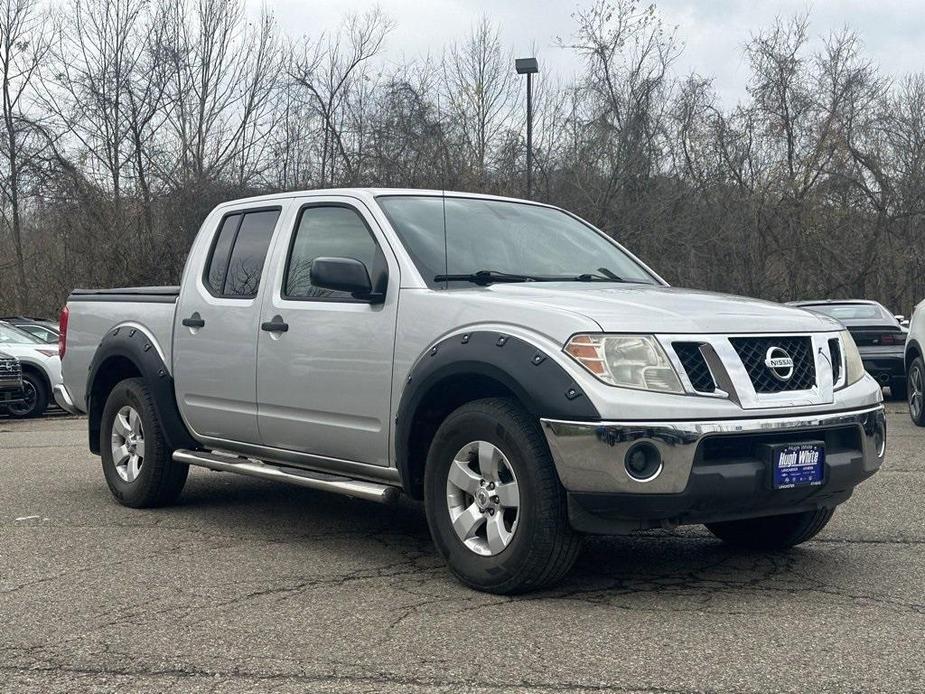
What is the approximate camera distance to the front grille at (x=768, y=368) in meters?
4.85

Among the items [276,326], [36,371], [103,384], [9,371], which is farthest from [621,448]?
[36,371]

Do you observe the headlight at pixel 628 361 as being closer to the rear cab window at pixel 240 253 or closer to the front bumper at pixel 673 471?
the front bumper at pixel 673 471

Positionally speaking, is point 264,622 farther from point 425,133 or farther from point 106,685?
point 425,133

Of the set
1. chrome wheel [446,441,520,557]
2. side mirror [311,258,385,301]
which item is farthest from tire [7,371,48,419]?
chrome wheel [446,441,520,557]

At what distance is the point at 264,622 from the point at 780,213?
2598 centimetres

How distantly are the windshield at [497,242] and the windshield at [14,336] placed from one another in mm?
12209

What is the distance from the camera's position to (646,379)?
15.3 ft

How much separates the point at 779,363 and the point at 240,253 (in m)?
3.23

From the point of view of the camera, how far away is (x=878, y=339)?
51.9ft

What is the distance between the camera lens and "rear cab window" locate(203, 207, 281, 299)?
6.62 m

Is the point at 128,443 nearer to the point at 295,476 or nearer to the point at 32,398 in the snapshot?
the point at 295,476

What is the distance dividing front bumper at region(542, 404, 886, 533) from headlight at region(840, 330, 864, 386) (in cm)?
50

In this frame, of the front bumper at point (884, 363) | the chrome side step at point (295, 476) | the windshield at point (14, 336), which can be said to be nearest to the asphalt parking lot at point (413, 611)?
the chrome side step at point (295, 476)

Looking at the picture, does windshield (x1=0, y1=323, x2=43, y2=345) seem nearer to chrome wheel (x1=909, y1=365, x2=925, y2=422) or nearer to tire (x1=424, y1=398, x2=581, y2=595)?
chrome wheel (x1=909, y1=365, x2=925, y2=422)
